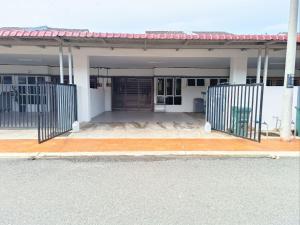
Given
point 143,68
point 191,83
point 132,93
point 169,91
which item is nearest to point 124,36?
point 143,68

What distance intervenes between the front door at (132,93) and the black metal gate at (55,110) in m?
7.62

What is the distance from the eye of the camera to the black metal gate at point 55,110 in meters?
6.85

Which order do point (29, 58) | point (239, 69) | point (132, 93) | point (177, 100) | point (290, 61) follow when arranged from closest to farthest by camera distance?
point (290, 61) → point (239, 69) → point (29, 58) → point (177, 100) → point (132, 93)

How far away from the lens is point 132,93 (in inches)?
659

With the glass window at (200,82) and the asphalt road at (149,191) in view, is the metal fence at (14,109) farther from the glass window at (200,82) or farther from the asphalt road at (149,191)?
the glass window at (200,82)

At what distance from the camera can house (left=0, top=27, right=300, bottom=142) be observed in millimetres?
7949

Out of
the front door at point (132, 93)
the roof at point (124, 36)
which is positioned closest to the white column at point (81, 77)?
the roof at point (124, 36)

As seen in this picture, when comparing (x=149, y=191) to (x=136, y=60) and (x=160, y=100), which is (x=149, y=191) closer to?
(x=136, y=60)

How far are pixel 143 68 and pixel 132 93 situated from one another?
75.7 inches

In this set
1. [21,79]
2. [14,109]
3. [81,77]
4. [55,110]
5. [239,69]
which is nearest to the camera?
[55,110]

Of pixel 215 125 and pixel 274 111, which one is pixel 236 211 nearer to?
pixel 215 125

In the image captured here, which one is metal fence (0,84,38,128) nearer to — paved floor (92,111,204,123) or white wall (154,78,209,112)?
paved floor (92,111,204,123)

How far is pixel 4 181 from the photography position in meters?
4.20

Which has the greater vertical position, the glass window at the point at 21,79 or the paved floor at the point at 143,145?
the glass window at the point at 21,79
